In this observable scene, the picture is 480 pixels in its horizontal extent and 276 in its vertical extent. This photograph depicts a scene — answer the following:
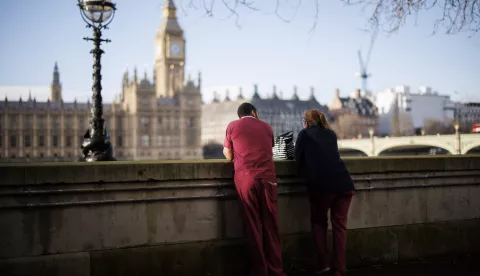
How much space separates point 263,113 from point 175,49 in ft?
84.5

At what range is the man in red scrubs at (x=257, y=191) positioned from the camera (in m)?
5.54

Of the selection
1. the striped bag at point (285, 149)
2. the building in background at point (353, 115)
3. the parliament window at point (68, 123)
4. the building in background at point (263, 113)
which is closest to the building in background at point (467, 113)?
the building in background at point (353, 115)

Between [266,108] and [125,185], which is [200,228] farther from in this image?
[266,108]

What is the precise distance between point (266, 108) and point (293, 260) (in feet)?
505

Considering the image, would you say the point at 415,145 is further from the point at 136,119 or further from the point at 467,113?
the point at 467,113

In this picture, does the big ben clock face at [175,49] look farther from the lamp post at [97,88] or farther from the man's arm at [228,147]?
the man's arm at [228,147]

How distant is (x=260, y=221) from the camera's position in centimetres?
564

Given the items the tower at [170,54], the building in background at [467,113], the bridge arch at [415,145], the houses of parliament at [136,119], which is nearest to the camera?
the bridge arch at [415,145]

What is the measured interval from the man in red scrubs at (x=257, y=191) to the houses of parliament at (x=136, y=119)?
126398 mm

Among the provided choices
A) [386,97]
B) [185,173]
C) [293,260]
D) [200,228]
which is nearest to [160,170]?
[185,173]

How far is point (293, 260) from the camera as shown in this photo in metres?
6.27

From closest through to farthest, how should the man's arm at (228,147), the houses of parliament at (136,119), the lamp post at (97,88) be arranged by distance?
the man's arm at (228,147) < the lamp post at (97,88) < the houses of parliament at (136,119)

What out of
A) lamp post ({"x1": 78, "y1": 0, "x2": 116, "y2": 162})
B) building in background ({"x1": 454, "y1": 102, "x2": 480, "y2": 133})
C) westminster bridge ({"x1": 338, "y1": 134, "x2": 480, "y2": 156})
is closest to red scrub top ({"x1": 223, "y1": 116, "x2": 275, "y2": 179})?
lamp post ({"x1": 78, "y1": 0, "x2": 116, "y2": 162})

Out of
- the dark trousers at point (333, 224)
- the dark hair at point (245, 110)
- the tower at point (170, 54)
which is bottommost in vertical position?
the dark trousers at point (333, 224)
